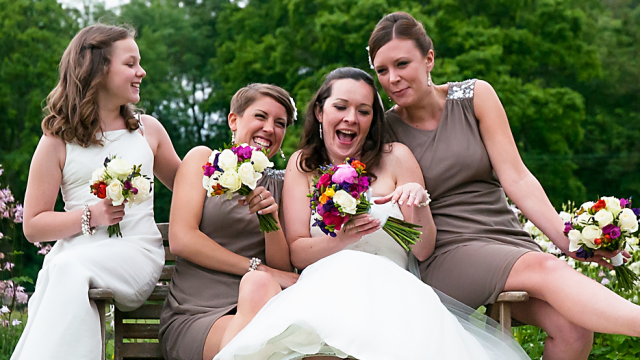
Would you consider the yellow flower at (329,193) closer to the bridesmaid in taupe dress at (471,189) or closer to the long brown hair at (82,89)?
the bridesmaid in taupe dress at (471,189)

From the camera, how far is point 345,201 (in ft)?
11.0

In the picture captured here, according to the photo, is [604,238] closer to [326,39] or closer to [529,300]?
[529,300]

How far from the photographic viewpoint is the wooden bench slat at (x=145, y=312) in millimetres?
4203

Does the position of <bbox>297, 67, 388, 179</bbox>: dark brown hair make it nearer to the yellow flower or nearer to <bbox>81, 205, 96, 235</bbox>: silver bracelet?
the yellow flower

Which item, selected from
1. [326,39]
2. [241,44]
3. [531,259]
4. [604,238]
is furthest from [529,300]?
[241,44]

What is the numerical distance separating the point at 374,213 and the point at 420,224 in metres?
0.37

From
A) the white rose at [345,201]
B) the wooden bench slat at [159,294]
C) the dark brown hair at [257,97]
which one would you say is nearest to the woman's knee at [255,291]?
the white rose at [345,201]

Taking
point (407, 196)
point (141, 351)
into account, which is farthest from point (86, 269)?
point (407, 196)

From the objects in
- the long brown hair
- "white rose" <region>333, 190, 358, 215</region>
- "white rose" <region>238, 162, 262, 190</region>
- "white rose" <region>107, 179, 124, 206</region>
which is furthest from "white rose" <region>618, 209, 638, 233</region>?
the long brown hair

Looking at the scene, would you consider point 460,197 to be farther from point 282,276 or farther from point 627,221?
point 282,276

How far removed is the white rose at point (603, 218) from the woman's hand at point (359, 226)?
1089mm

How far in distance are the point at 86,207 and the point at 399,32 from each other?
2100mm

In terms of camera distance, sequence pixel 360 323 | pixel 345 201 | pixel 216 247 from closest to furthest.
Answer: pixel 360 323 → pixel 345 201 → pixel 216 247

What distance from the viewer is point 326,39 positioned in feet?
58.2
